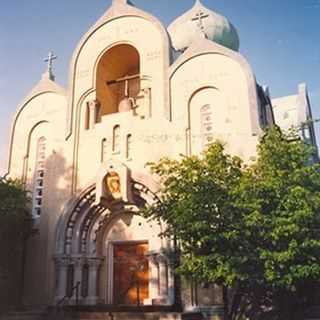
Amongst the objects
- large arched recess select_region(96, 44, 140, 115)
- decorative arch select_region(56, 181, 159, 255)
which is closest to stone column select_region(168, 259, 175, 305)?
decorative arch select_region(56, 181, 159, 255)

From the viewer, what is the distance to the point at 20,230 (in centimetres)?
1603

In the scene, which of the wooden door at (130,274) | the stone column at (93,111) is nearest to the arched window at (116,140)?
the stone column at (93,111)

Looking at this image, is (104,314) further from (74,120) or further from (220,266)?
(74,120)

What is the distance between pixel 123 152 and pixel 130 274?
15.2ft

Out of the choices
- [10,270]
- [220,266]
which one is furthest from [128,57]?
[220,266]

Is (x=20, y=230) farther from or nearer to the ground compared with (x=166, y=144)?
nearer to the ground

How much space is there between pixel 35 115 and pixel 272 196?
11.9 meters

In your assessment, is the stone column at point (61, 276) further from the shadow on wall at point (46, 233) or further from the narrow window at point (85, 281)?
the narrow window at point (85, 281)

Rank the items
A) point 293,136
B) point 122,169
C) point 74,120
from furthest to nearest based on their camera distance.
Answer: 1. point 74,120
2. point 122,169
3. point 293,136

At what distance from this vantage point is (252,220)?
10.5m

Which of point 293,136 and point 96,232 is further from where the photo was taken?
point 96,232

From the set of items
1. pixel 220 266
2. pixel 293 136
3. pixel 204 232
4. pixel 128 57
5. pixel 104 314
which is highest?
pixel 128 57

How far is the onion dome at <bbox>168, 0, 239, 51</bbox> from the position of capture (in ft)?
71.9

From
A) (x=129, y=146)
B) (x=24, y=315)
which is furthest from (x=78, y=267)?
(x=129, y=146)
